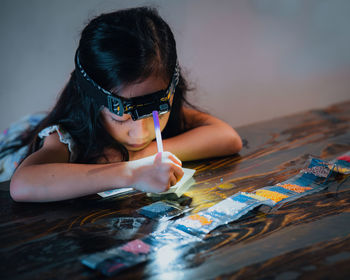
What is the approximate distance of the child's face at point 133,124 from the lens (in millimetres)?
865

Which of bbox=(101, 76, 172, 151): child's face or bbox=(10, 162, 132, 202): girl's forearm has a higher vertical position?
bbox=(101, 76, 172, 151): child's face

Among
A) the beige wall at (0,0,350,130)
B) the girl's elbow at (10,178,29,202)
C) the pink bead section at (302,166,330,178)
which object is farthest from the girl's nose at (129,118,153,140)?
the beige wall at (0,0,350,130)

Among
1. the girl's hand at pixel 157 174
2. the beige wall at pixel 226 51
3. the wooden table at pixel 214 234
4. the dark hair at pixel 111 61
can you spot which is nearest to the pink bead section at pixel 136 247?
the wooden table at pixel 214 234

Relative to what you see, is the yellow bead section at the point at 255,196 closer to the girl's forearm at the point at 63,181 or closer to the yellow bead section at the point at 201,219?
the yellow bead section at the point at 201,219

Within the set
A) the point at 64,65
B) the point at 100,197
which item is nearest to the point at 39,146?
the point at 100,197

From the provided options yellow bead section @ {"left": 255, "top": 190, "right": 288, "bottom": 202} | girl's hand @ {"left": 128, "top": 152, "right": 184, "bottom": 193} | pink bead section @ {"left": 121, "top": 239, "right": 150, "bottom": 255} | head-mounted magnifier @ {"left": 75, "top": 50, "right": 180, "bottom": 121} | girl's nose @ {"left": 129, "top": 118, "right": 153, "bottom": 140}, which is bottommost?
yellow bead section @ {"left": 255, "top": 190, "right": 288, "bottom": 202}

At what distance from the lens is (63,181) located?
818mm

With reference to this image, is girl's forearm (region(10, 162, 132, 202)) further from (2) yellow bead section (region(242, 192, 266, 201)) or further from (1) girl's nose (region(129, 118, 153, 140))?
(2) yellow bead section (region(242, 192, 266, 201))

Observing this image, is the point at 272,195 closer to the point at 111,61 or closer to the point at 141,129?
the point at 141,129

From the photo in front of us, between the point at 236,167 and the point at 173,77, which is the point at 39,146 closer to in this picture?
the point at 173,77

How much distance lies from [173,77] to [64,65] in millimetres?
1110

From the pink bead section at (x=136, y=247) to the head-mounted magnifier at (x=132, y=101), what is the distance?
0.33 m

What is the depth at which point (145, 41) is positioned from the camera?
0.87 meters

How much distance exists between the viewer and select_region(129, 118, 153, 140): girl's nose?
92 cm
